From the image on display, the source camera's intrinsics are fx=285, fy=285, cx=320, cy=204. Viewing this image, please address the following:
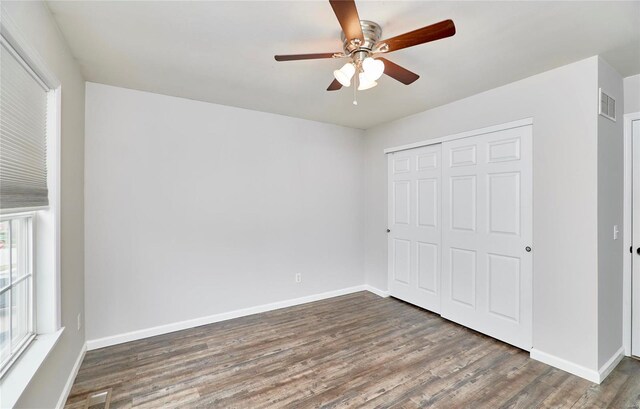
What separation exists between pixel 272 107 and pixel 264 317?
8.21 ft

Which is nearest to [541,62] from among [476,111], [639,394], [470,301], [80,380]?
[476,111]

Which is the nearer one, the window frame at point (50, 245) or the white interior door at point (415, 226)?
the window frame at point (50, 245)

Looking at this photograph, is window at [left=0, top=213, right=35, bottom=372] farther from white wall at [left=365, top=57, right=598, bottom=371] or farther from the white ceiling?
white wall at [left=365, top=57, right=598, bottom=371]

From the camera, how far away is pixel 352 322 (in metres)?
3.24

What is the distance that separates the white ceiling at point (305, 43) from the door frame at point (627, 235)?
1.97ft

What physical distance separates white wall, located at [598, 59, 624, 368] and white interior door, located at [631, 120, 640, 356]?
118mm

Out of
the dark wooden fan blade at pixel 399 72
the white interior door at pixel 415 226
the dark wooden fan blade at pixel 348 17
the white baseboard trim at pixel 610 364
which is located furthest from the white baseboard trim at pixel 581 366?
the dark wooden fan blade at pixel 348 17

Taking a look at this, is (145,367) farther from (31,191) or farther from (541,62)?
(541,62)

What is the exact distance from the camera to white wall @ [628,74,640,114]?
8.13 feet

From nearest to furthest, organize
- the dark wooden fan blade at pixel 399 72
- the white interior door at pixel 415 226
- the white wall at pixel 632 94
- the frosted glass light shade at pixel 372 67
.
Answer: the frosted glass light shade at pixel 372 67 → the dark wooden fan blade at pixel 399 72 → the white wall at pixel 632 94 → the white interior door at pixel 415 226

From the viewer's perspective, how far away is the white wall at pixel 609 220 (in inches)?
87.7

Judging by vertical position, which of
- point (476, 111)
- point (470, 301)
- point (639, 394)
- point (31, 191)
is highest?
point (476, 111)

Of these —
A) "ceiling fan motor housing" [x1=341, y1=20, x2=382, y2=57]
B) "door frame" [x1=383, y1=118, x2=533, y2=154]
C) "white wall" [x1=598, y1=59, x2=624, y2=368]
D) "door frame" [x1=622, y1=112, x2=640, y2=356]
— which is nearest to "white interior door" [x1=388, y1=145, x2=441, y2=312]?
"door frame" [x1=383, y1=118, x2=533, y2=154]

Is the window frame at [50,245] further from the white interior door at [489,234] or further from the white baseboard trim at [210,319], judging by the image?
the white interior door at [489,234]
